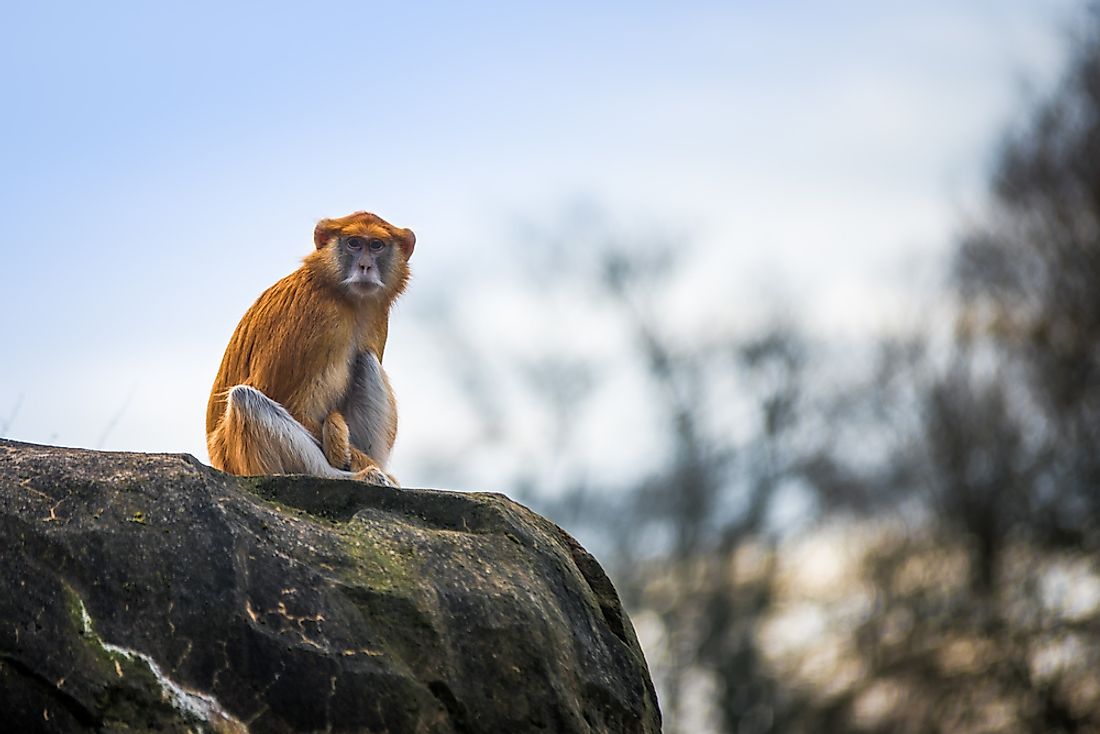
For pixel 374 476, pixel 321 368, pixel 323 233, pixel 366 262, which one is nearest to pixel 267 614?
pixel 374 476

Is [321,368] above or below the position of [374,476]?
above

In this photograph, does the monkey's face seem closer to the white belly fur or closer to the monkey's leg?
the white belly fur

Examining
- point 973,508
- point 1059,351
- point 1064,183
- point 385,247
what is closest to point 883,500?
point 973,508

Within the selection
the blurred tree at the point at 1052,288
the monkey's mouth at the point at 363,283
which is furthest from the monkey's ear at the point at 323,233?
the blurred tree at the point at 1052,288

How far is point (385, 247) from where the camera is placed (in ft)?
29.7

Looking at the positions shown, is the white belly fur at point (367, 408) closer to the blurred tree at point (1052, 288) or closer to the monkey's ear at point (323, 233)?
the monkey's ear at point (323, 233)

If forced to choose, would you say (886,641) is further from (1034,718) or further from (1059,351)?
(1059,351)

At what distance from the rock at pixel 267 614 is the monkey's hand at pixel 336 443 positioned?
1218 mm

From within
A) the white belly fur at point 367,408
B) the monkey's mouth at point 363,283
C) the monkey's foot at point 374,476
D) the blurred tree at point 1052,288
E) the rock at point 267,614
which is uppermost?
the blurred tree at point 1052,288

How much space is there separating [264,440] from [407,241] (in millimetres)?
1674

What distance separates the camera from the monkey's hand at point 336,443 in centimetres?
852

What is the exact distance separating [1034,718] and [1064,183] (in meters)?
11.3

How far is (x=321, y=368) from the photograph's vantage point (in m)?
8.64

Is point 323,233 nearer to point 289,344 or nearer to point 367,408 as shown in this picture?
point 289,344
